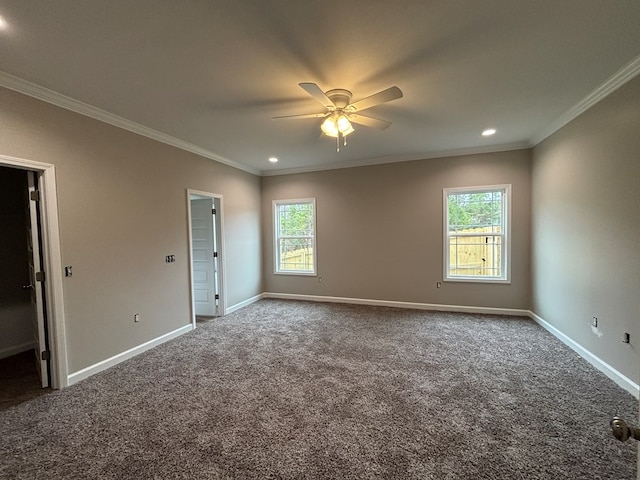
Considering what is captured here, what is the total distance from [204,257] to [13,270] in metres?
2.38

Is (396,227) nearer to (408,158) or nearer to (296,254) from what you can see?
(408,158)

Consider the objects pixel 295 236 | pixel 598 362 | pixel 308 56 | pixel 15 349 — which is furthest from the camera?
pixel 295 236

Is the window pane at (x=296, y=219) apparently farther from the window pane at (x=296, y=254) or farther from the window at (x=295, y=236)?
the window pane at (x=296, y=254)

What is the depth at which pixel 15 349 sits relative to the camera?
357 cm

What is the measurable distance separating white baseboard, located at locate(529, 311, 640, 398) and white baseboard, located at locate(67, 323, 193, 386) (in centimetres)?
476

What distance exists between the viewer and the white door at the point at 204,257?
495 centimetres

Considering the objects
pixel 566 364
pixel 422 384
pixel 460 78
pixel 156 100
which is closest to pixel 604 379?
pixel 566 364

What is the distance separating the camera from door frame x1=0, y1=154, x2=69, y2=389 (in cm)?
263

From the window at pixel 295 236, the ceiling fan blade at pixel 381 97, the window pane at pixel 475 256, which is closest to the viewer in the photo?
the ceiling fan blade at pixel 381 97

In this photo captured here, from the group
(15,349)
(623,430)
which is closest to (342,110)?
(623,430)

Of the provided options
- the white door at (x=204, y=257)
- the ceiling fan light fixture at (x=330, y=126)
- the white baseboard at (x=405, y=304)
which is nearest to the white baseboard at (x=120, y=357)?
the white door at (x=204, y=257)

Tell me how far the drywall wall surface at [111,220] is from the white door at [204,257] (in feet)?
2.09

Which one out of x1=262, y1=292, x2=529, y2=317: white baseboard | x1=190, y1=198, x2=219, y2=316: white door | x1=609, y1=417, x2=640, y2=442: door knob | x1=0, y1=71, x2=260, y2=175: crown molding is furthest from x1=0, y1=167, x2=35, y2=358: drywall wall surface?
x1=609, y1=417, x2=640, y2=442: door knob

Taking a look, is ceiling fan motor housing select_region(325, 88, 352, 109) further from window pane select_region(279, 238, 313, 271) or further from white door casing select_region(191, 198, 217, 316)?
window pane select_region(279, 238, 313, 271)
